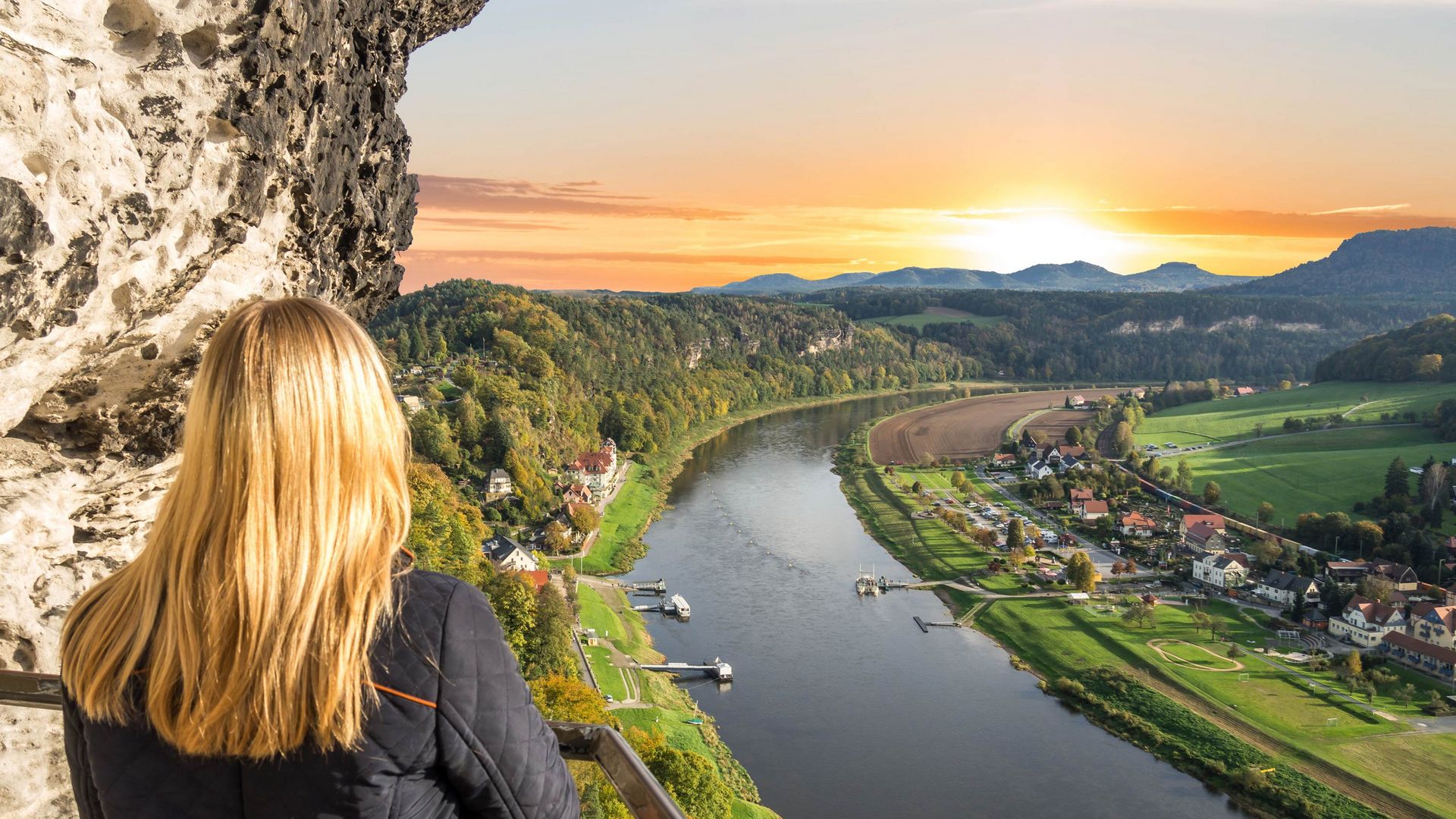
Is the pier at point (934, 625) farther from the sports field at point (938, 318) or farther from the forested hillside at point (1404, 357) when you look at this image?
the sports field at point (938, 318)

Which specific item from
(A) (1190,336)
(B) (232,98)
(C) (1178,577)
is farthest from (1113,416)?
(B) (232,98)

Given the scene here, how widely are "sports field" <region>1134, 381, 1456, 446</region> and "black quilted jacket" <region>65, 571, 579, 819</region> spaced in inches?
1863

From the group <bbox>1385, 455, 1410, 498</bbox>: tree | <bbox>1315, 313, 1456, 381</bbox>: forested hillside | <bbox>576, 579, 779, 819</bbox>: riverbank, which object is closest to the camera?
<bbox>576, 579, 779, 819</bbox>: riverbank

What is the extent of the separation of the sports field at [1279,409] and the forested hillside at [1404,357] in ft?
2.20

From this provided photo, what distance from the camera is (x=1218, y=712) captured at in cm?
1652

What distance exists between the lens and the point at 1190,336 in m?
86.9

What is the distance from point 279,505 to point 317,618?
143mm

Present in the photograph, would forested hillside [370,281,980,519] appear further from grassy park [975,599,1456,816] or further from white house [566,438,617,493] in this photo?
grassy park [975,599,1456,816]

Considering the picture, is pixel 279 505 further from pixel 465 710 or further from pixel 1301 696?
pixel 1301 696

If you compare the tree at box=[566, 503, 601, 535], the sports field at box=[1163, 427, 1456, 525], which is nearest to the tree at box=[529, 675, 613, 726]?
the tree at box=[566, 503, 601, 535]

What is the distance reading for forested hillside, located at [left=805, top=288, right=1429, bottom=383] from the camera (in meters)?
80.7

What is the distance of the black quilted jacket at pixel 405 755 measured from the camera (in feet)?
3.87

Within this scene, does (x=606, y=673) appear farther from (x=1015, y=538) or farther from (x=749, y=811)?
(x=1015, y=538)

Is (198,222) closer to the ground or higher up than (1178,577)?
higher up
